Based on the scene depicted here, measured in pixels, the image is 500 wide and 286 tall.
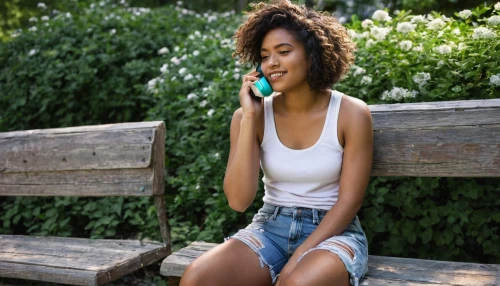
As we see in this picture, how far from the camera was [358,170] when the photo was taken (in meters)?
2.82

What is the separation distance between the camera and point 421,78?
357cm

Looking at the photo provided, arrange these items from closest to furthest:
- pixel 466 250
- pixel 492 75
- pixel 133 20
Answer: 1. pixel 492 75
2. pixel 466 250
3. pixel 133 20

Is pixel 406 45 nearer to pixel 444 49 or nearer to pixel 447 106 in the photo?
pixel 444 49

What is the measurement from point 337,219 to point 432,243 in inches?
51.0

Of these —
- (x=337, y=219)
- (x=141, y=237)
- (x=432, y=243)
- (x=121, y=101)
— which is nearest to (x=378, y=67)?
(x=432, y=243)

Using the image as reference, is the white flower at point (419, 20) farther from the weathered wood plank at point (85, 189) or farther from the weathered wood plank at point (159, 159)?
the weathered wood plank at point (85, 189)

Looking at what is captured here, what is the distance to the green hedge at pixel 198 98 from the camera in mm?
3586

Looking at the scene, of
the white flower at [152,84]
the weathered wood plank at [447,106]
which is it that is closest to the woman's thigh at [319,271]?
the weathered wood plank at [447,106]

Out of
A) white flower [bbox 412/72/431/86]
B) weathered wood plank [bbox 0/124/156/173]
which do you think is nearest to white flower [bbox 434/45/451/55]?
white flower [bbox 412/72/431/86]

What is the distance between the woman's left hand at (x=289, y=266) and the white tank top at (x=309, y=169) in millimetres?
296

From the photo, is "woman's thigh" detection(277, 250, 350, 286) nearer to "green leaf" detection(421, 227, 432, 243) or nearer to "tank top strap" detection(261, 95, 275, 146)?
"tank top strap" detection(261, 95, 275, 146)

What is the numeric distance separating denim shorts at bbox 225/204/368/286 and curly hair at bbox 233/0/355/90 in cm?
60

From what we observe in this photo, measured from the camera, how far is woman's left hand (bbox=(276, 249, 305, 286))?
8.57 ft

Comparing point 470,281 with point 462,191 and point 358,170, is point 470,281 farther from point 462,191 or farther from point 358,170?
point 462,191
